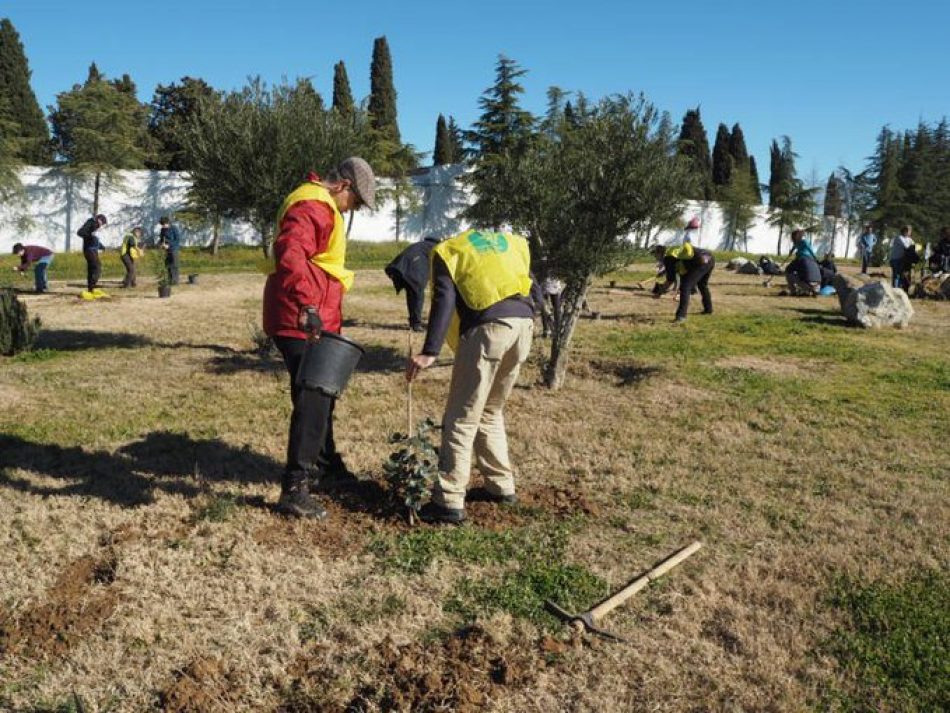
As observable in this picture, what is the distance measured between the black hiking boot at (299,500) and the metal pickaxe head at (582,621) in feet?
5.44

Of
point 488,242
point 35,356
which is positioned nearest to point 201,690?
point 488,242

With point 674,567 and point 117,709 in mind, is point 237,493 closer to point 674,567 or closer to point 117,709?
point 117,709

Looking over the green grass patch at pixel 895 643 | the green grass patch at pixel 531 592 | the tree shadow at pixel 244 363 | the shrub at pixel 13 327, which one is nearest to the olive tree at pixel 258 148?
the tree shadow at pixel 244 363

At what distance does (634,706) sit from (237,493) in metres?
3.03

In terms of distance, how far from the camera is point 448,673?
3.01 metres

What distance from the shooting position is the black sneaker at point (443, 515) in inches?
174

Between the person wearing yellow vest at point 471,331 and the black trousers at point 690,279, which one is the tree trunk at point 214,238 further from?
the person wearing yellow vest at point 471,331

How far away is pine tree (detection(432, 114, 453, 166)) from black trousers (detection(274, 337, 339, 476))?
5263cm

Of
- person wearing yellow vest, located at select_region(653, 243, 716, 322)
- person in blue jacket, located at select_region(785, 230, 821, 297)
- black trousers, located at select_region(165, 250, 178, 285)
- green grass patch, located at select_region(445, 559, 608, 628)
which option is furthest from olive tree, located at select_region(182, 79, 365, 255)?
person in blue jacket, located at select_region(785, 230, 821, 297)

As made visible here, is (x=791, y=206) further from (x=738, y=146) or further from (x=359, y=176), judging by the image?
(x=359, y=176)

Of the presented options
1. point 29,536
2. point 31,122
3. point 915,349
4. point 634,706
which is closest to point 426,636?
point 634,706

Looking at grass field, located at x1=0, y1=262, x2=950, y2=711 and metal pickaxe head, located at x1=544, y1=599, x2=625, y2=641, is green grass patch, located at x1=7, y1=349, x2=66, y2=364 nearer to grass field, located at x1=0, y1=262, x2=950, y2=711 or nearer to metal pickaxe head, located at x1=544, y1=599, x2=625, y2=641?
grass field, located at x1=0, y1=262, x2=950, y2=711

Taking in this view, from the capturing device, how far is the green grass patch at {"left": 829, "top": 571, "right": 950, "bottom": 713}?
2939 mm

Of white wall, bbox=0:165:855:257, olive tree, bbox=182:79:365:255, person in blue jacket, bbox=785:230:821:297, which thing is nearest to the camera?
olive tree, bbox=182:79:365:255
